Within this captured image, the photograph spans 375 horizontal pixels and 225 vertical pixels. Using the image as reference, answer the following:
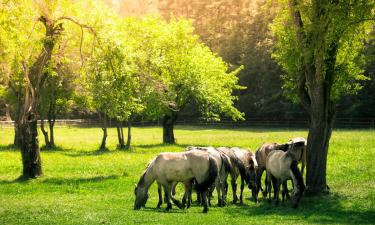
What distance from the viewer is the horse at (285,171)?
20.8m

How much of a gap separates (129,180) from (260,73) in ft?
233

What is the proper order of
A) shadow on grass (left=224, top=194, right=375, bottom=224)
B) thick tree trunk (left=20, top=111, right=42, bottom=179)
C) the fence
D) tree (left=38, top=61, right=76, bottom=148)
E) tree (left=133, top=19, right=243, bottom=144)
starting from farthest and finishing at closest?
the fence → tree (left=133, top=19, right=243, bottom=144) → tree (left=38, top=61, right=76, bottom=148) → thick tree trunk (left=20, top=111, right=42, bottom=179) → shadow on grass (left=224, top=194, right=375, bottom=224)

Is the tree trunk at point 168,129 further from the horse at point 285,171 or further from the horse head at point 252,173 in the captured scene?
the horse at point 285,171

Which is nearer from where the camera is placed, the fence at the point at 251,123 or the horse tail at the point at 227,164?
the horse tail at the point at 227,164

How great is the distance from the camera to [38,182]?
1109 inches

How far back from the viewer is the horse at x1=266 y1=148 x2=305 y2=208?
20844 mm

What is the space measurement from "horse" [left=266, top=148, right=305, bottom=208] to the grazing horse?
2.98 meters

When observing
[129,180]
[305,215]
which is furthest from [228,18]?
[305,215]

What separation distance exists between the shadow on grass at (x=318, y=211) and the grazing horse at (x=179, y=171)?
56.2 inches

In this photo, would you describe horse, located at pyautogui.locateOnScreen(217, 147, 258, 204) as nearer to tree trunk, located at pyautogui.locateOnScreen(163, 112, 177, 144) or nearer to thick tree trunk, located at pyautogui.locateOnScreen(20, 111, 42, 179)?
thick tree trunk, located at pyautogui.locateOnScreen(20, 111, 42, 179)

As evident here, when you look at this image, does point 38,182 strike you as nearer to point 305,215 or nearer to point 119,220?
point 119,220

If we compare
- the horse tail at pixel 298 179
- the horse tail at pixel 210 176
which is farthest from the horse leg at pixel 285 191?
the horse tail at pixel 210 176

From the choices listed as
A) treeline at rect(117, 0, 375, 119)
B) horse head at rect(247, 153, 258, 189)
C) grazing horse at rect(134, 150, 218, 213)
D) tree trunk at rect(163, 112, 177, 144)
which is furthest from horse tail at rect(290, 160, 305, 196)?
treeline at rect(117, 0, 375, 119)

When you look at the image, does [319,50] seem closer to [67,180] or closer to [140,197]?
[140,197]
